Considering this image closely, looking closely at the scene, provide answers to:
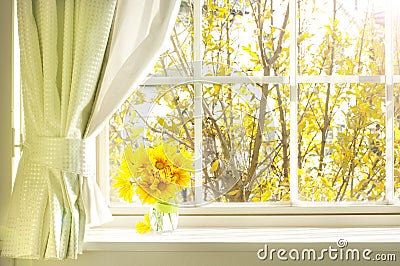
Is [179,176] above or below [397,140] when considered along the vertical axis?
below

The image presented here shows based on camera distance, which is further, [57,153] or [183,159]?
[183,159]

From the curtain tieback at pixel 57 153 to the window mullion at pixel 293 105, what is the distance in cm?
77

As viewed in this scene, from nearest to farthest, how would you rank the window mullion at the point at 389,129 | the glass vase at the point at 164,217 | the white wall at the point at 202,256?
1. the white wall at the point at 202,256
2. the glass vase at the point at 164,217
3. the window mullion at the point at 389,129

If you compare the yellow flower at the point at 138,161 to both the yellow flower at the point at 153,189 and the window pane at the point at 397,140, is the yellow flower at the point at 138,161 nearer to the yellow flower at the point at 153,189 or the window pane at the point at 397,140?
the yellow flower at the point at 153,189

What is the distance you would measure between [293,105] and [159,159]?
53 cm

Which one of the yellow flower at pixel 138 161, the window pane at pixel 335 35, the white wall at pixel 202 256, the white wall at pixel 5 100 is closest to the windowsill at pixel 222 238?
the white wall at pixel 202 256

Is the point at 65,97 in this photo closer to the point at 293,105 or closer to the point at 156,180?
the point at 156,180

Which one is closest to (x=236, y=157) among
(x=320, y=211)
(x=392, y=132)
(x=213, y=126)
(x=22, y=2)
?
(x=213, y=126)

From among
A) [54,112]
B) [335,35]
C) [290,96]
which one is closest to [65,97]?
[54,112]

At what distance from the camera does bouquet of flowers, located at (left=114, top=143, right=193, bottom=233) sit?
2.47 meters

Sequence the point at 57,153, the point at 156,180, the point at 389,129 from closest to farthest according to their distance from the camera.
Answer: the point at 57,153
the point at 156,180
the point at 389,129

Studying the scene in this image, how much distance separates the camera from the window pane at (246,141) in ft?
8.54

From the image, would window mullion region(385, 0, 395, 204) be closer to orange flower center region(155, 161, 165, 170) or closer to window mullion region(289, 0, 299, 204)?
window mullion region(289, 0, 299, 204)

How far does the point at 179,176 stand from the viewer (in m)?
2.49
